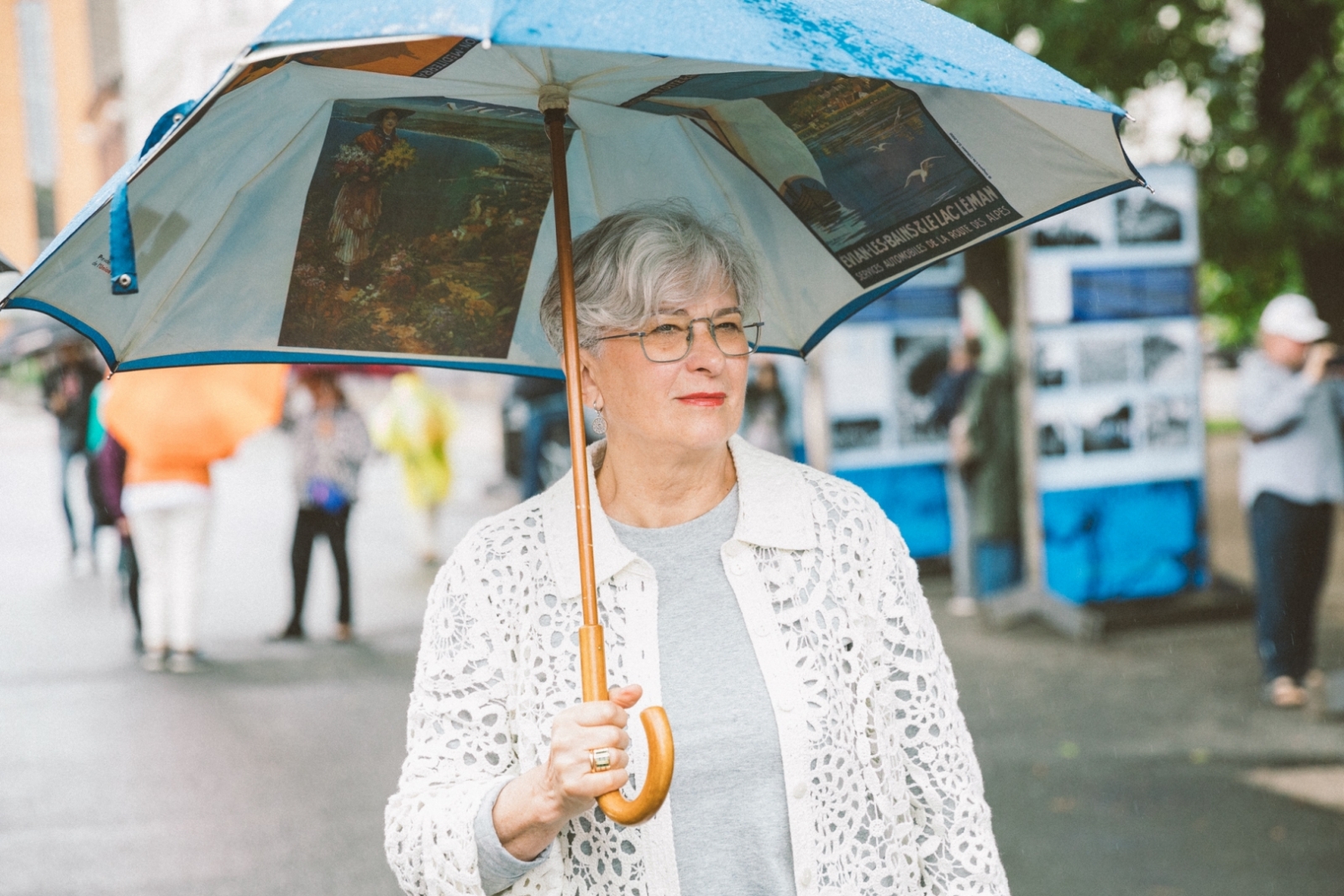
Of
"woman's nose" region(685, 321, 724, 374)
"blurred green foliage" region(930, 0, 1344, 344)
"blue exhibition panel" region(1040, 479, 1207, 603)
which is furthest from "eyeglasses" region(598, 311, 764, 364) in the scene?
"blurred green foliage" region(930, 0, 1344, 344)

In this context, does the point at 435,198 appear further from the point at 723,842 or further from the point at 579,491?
the point at 723,842

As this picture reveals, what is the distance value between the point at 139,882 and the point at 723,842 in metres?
3.81

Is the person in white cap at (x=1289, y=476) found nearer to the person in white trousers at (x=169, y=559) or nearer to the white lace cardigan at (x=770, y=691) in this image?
the white lace cardigan at (x=770, y=691)

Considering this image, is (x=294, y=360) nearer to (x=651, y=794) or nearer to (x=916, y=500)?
(x=651, y=794)

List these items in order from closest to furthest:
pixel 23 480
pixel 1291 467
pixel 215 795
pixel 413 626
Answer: pixel 215 795, pixel 1291 467, pixel 413 626, pixel 23 480

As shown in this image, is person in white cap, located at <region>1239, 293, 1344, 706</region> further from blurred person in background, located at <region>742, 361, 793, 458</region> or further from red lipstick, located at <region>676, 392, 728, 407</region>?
red lipstick, located at <region>676, 392, 728, 407</region>

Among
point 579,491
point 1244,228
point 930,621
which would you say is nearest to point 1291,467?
point 1244,228

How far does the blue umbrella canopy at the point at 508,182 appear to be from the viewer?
1.93 m

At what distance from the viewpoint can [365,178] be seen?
233 centimetres

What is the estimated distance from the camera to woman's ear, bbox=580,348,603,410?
91.4 inches

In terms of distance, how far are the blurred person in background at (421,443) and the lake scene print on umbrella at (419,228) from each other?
31.8 feet

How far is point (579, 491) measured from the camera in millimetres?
2076

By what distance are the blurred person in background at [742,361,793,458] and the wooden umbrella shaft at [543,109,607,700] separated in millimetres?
8956

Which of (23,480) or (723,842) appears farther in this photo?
(23,480)
